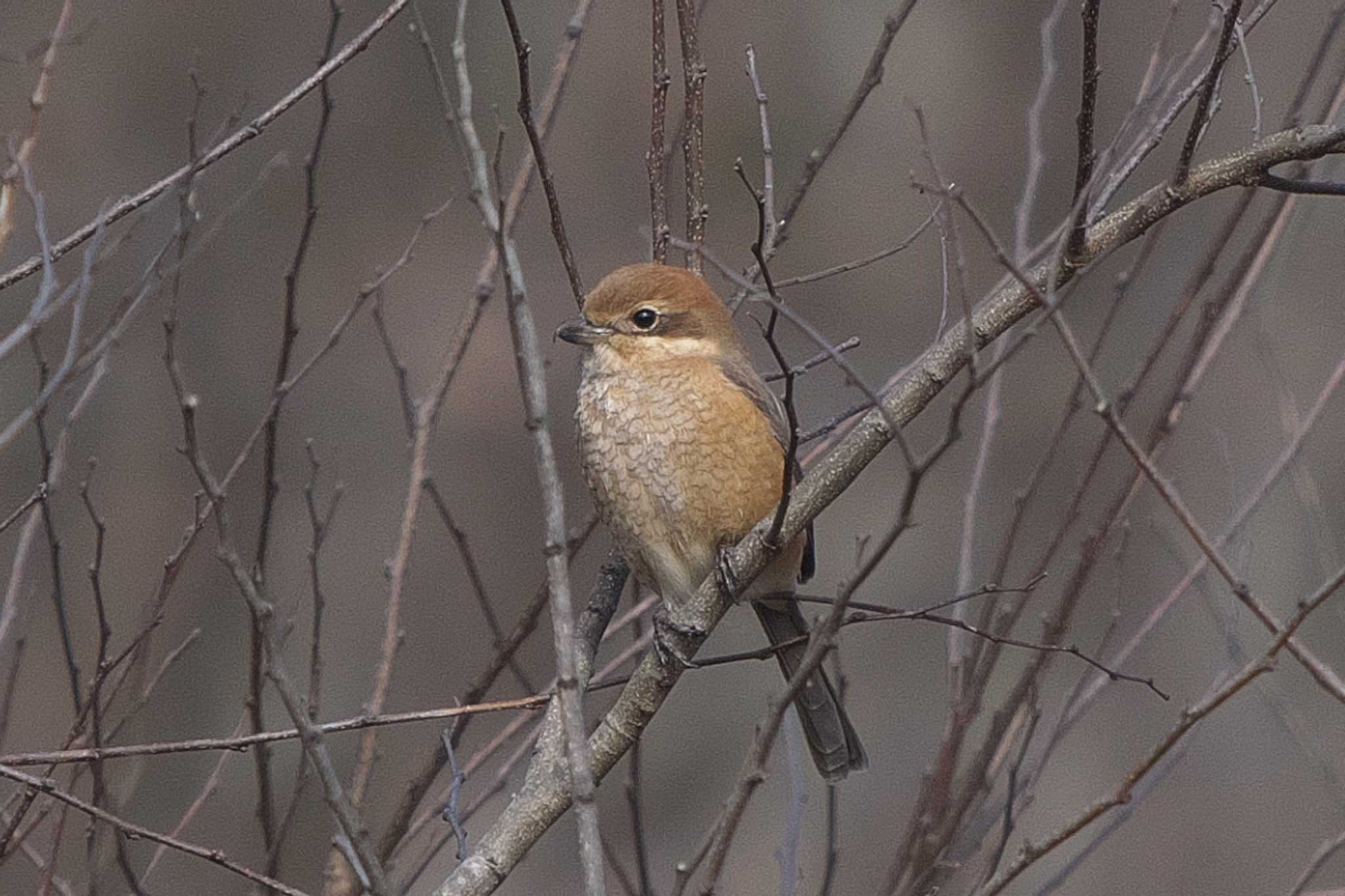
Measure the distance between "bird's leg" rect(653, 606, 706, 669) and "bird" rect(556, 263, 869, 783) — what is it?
590mm

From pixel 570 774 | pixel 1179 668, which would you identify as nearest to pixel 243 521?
pixel 1179 668

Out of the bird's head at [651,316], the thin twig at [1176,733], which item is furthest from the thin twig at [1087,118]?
the bird's head at [651,316]

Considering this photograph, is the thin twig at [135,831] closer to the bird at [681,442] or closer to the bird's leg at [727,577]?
the bird's leg at [727,577]

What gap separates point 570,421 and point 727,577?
5.24 meters

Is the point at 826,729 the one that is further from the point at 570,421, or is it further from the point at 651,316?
the point at 570,421

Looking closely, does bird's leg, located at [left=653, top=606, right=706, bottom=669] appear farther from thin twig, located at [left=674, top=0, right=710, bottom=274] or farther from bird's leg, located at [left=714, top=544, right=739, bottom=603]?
thin twig, located at [left=674, top=0, right=710, bottom=274]

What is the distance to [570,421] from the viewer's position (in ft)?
25.9

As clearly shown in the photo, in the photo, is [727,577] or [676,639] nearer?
A: [727,577]

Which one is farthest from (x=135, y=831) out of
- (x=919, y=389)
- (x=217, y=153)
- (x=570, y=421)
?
(x=570, y=421)

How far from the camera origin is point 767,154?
3227 mm

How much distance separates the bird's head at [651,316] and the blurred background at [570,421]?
3248 mm

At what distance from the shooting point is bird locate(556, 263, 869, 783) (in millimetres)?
3473

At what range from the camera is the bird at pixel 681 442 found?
347 centimetres

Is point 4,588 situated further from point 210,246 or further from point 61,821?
point 61,821
